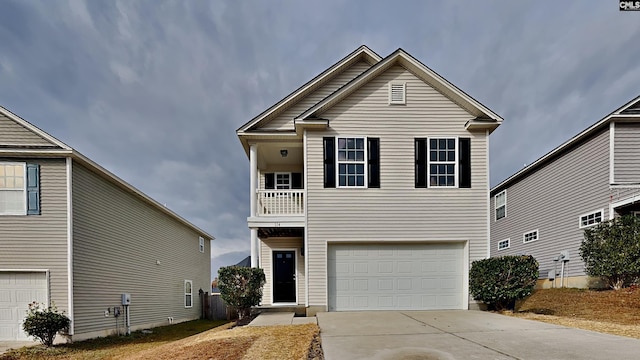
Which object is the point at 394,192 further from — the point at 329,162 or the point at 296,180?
the point at 296,180

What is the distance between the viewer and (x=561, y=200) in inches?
565

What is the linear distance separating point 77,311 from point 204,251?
12303mm

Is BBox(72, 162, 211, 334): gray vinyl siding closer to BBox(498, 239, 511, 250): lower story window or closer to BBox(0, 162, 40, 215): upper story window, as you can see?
BBox(0, 162, 40, 215): upper story window

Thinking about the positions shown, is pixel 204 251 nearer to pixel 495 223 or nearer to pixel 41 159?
pixel 41 159

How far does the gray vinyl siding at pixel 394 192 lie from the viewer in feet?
32.0

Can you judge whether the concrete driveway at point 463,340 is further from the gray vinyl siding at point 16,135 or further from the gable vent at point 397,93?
the gray vinyl siding at point 16,135

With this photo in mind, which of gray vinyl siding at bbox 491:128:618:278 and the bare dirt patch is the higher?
gray vinyl siding at bbox 491:128:618:278

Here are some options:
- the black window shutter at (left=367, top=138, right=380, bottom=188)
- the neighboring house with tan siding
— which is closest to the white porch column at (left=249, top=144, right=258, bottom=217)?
the neighboring house with tan siding

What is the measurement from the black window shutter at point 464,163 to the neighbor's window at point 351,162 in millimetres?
2980

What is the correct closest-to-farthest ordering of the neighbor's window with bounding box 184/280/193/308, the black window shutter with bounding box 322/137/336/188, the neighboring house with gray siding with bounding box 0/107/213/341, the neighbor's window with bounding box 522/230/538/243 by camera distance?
the neighboring house with gray siding with bounding box 0/107/213/341
the black window shutter with bounding box 322/137/336/188
the neighbor's window with bounding box 522/230/538/243
the neighbor's window with bounding box 184/280/193/308

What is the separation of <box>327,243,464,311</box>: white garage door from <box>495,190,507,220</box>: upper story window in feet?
38.3

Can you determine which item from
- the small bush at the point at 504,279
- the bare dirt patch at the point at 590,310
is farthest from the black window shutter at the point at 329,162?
the bare dirt patch at the point at 590,310

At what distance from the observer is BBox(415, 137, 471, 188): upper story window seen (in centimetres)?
1001

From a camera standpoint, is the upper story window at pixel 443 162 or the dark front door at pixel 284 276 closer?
the upper story window at pixel 443 162
